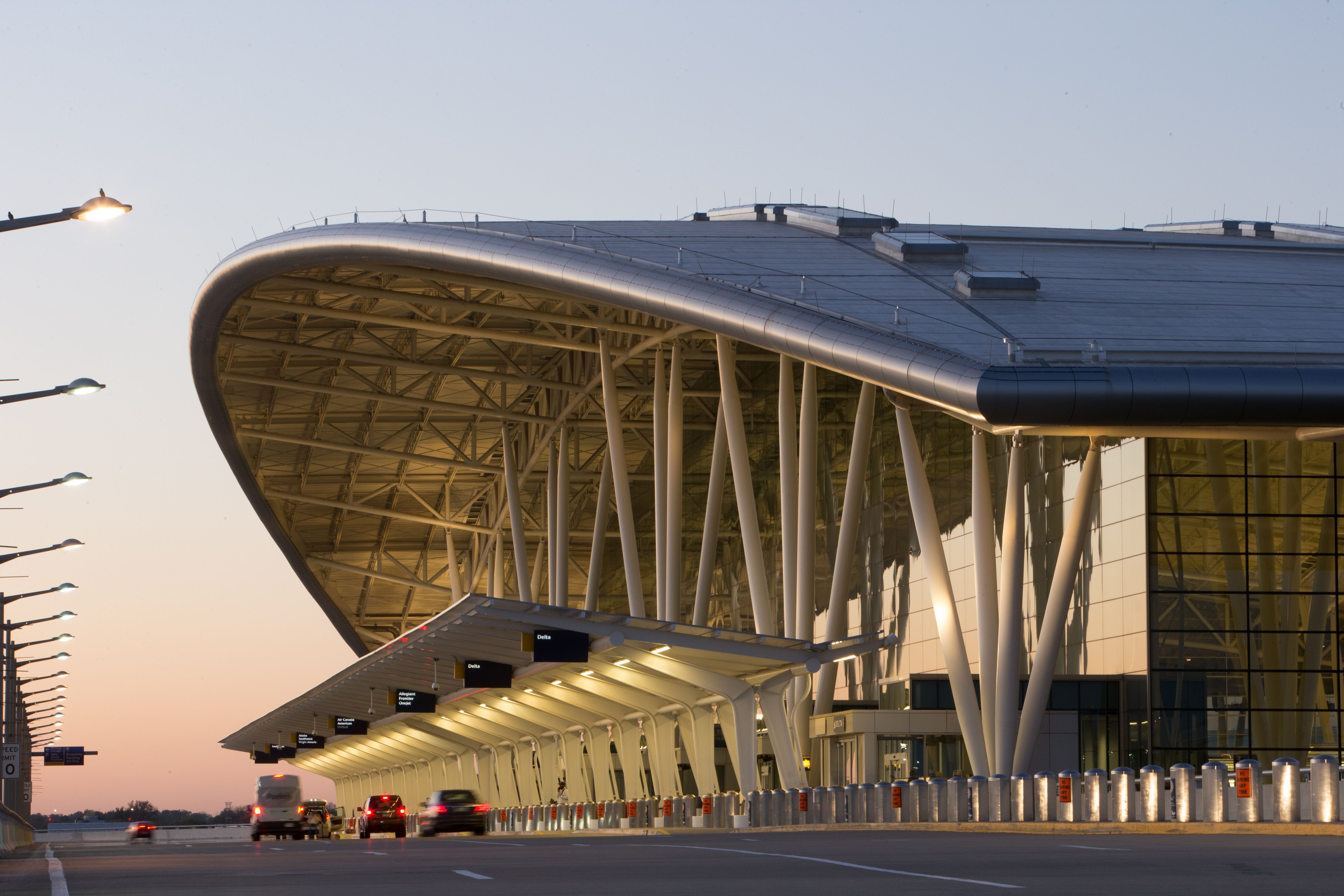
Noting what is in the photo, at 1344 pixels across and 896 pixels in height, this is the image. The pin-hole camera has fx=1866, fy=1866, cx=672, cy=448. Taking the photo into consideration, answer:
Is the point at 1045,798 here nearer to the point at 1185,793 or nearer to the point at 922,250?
the point at 1185,793

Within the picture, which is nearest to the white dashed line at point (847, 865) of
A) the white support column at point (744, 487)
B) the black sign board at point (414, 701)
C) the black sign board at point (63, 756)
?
the white support column at point (744, 487)

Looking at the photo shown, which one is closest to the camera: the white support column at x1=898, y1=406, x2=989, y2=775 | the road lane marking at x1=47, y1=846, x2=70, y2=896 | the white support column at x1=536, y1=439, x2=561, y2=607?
the road lane marking at x1=47, y1=846, x2=70, y2=896

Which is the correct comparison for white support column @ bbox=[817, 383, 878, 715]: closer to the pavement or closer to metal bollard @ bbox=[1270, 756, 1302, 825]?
metal bollard @ bbox=[1270, 756, 1302, 825]

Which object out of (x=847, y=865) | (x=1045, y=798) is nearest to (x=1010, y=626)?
(x=1045, y=798)

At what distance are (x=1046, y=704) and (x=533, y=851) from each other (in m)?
21.2

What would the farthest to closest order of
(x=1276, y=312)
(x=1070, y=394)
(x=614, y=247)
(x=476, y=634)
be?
(x=614, y=247) < (x=1276, y=312) < (x=476, y=634) < (x=1070, y=394)

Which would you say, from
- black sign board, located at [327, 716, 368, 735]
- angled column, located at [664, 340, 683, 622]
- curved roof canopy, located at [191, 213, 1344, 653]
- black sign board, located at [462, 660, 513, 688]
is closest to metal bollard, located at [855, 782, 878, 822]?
curved roof canopy, located at [191, 213, 1344, 653]

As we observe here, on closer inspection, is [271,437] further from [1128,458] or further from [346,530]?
[1128,458]

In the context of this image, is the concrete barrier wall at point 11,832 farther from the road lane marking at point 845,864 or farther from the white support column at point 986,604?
the road lane marking at point 845,864

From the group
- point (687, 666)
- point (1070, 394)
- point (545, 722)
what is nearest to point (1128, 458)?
point (1070, 394)

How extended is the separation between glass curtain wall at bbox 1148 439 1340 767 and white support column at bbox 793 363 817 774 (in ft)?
27.0

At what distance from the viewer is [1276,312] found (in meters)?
42.1

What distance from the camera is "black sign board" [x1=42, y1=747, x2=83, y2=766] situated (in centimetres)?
8738

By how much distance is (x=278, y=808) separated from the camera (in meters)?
61.3
